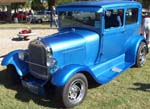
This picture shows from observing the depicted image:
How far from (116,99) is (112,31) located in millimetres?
1816

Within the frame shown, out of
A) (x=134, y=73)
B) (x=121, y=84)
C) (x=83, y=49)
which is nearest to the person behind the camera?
(x=83, y=49)

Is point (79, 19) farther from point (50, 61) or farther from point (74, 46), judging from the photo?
point (50, 61)

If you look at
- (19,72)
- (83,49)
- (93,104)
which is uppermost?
(83,49)

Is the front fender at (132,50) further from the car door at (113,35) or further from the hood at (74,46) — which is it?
the hood at (74,46)

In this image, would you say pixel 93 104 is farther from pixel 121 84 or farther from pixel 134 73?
pixel 134 73

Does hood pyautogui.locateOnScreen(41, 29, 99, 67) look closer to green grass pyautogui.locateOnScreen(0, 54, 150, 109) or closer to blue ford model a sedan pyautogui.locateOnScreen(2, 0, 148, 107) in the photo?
blue ford model a sedan pyautogui.locateOnScreen(2, 0, 148, 107)

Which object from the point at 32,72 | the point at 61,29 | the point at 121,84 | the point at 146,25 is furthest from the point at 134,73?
the point at 146,25

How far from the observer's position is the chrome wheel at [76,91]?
237 inches

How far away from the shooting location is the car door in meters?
7.22

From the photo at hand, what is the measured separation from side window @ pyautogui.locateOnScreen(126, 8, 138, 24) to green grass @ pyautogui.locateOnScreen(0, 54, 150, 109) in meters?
1.50

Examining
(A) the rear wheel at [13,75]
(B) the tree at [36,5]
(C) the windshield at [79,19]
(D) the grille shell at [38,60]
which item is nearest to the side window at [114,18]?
(C) the windshield at [79,19]

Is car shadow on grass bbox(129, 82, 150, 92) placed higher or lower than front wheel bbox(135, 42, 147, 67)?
lower

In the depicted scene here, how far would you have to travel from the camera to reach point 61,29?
298 inches

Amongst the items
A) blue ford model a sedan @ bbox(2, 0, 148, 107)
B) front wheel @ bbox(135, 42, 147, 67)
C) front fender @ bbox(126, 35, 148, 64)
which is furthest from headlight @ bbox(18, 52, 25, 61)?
front wheel @ bbox(135, 42, 147, 67)
